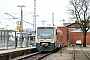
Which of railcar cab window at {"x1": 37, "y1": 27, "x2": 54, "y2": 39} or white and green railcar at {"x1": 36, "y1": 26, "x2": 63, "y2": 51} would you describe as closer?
white and green railcar at {"x1": 36, "y1": 26, "x2": 63, "y2": 51}

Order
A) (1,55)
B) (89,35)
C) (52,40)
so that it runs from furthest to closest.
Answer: (89,35) < (52,40) < (1,55)

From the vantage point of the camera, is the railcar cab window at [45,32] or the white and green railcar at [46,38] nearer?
the white and green railcar at [46,38]

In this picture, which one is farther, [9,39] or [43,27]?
[43,27]

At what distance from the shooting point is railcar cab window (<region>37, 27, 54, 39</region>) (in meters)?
31.0

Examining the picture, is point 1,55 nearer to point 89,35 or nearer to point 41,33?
point 41,33

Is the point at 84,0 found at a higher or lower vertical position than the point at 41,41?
higher

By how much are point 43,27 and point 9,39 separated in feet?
15.1

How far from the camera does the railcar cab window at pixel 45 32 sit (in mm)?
30958

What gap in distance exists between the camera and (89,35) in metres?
87.3

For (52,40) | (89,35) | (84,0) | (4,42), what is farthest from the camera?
(89,35)

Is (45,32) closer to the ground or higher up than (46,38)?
higher up

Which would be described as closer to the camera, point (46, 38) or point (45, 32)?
point (46, 38)

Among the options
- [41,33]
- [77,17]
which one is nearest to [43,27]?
[41,33]

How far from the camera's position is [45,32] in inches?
1230
